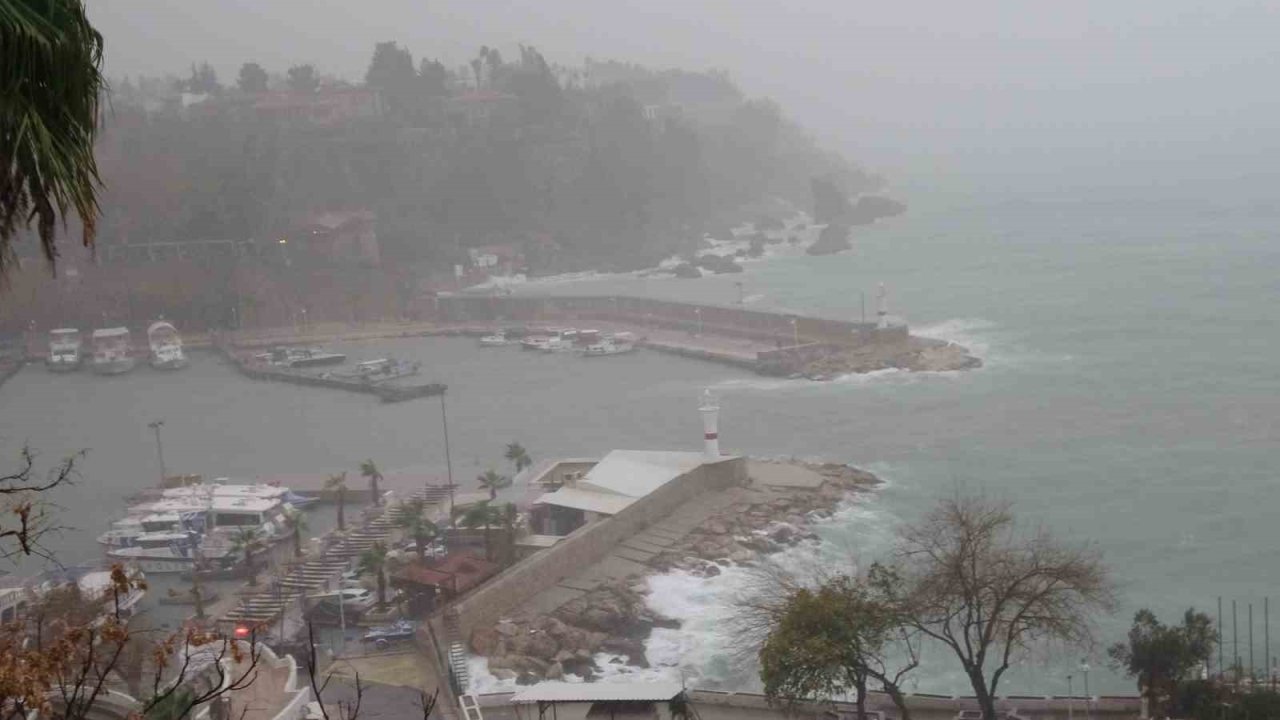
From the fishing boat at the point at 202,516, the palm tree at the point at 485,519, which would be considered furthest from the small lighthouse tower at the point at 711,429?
the fishing boat at the point at 202,516

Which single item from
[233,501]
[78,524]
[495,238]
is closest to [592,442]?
[233,501]

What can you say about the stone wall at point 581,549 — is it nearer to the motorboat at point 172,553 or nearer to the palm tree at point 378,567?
the palm tree at point 378,567

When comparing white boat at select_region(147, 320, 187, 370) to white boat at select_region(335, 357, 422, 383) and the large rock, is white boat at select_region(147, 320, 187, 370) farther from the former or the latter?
the large rock

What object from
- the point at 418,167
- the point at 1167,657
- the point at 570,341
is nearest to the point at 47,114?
the point at 1167,657

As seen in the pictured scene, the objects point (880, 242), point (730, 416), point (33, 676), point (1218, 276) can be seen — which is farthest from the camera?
point (880, 242)

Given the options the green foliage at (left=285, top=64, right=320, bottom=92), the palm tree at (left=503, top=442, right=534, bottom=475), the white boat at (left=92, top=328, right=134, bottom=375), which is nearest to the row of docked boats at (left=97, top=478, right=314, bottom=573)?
the palm tree at (left=503, top=442, right=534, bottom=475)

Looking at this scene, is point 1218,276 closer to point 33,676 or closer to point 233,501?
point 233,501
